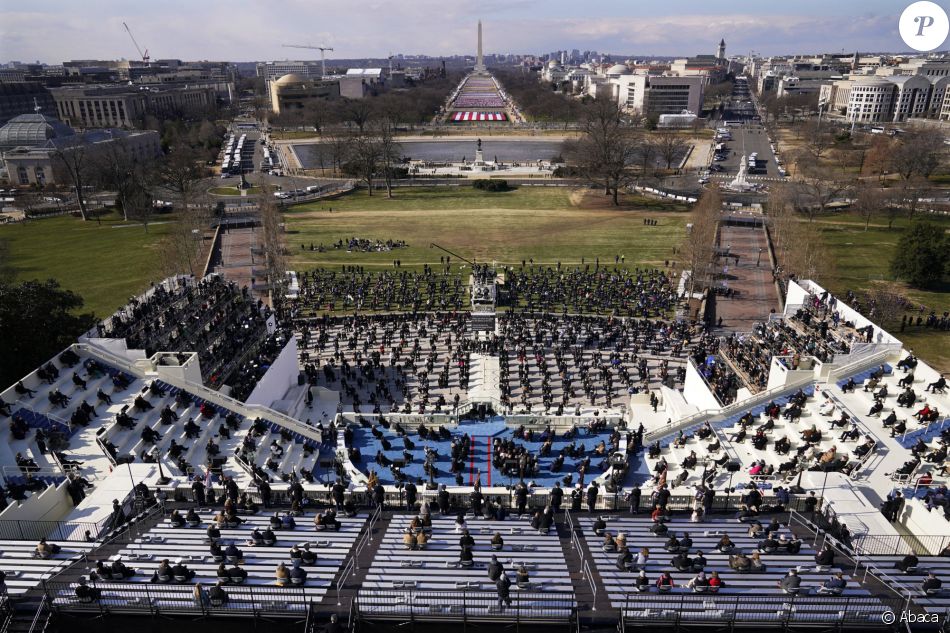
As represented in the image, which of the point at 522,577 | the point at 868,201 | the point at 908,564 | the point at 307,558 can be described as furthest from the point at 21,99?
the point at 908,564

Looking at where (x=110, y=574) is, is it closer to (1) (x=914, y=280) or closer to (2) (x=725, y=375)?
(2) (x=725, y=375)

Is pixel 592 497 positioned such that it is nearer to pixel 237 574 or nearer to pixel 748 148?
pixel 237 574

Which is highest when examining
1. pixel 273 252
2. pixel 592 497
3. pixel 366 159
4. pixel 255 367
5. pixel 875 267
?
pixel 366 159

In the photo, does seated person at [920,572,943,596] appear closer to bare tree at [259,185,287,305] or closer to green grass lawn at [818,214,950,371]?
green grass lawn at [818,214,950,371]

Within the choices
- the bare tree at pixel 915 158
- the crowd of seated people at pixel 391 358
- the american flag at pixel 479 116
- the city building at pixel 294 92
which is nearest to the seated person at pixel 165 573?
the crowd of seated people at pixel 391 358

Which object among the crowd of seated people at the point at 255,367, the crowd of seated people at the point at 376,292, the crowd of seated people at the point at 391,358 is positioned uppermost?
the crowd of seated people at the point at 255,367

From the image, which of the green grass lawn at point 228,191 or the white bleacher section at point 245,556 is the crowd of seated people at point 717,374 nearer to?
the white bleacher section at point 245,556

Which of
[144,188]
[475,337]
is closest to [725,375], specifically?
[475,337]

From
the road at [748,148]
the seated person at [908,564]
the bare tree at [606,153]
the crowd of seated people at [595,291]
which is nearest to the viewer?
the seated person at [908,564]
